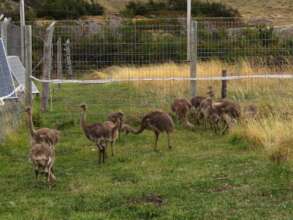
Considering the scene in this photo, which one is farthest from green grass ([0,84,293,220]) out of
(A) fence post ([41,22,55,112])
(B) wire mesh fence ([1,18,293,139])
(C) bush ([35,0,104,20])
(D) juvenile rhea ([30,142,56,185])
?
(C) bush ([35,0,104,20])

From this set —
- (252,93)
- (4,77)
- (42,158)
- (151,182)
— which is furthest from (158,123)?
(252,93)

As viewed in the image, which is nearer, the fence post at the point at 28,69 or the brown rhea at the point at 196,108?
the brown rhea at the point at 196,108

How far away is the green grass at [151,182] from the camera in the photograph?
8438mm

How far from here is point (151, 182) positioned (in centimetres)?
982

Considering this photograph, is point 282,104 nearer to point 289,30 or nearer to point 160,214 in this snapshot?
point 160,214

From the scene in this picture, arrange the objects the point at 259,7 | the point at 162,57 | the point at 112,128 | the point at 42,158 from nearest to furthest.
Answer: the point at 42,158
the point at 112,128
the point at 162,57
the point at 259,7

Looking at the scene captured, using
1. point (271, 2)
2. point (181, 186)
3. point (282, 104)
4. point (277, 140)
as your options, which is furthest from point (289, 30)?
point (271, 2)

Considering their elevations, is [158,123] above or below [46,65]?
below

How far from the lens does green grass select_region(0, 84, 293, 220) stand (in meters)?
8.44

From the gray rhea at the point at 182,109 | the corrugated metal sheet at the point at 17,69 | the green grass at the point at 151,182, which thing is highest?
the corrugated metal sheet at the point at 17,69

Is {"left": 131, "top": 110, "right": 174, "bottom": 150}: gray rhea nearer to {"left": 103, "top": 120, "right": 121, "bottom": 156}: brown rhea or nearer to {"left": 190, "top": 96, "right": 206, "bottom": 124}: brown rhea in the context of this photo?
{"left": 103, "top": 120, "right": 121, "bottom": 156}: brown rhea

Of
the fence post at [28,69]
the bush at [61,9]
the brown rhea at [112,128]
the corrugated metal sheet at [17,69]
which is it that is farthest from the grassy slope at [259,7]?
the brown rhea at [112,128]

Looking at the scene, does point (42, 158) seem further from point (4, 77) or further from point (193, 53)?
point (193, 53)

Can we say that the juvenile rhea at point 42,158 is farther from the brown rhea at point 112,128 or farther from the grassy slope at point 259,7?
the grassy slope at point 259,7
